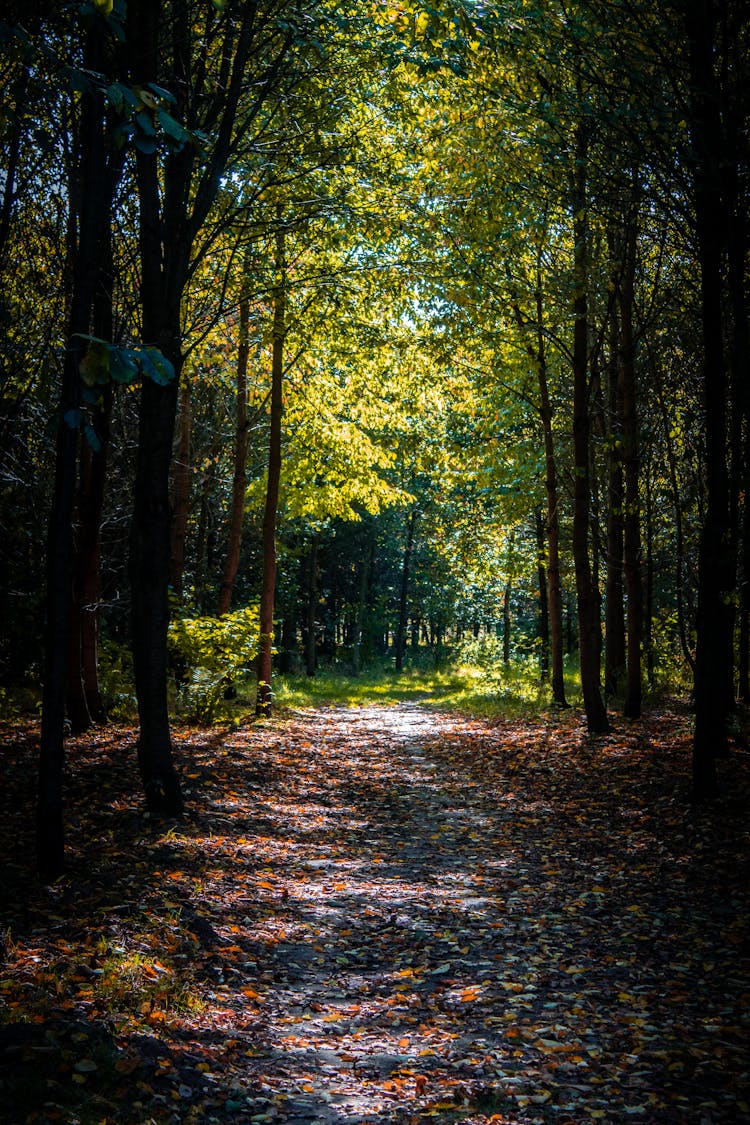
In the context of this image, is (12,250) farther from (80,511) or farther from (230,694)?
(230,694)

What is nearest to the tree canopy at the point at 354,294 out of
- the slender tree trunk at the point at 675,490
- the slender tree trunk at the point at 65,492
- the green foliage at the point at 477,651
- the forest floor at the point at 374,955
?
the slender tree trunk at the point at 65,492

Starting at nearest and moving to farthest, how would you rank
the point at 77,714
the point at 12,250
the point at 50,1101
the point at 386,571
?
1. the point at 50,1101
2. the point at 12,250
3. the point at 77,714
4. the point at 386,571

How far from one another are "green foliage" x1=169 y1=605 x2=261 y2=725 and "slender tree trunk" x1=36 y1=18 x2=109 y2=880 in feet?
20.9

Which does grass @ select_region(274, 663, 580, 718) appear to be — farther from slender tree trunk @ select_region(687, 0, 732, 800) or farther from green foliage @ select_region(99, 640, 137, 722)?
slender tree trunk @ select_region(687, 0, 732, 800)

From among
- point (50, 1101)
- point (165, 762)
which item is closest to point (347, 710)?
point (165, 762)

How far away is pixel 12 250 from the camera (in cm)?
764

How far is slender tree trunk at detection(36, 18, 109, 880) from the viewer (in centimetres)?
468

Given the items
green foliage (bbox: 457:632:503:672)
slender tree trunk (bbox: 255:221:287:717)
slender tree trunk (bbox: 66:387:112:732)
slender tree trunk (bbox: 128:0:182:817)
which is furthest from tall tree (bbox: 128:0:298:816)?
green foliage (bbox: 457:632:503:672)

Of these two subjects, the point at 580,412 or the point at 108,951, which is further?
the point at 580,412

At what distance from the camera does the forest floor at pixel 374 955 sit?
3350 millimetres

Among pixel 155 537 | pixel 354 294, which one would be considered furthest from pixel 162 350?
pixel 354 294

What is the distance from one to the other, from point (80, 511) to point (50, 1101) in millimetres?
7439

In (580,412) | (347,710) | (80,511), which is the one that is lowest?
(347,710)

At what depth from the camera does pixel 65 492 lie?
191 inches
